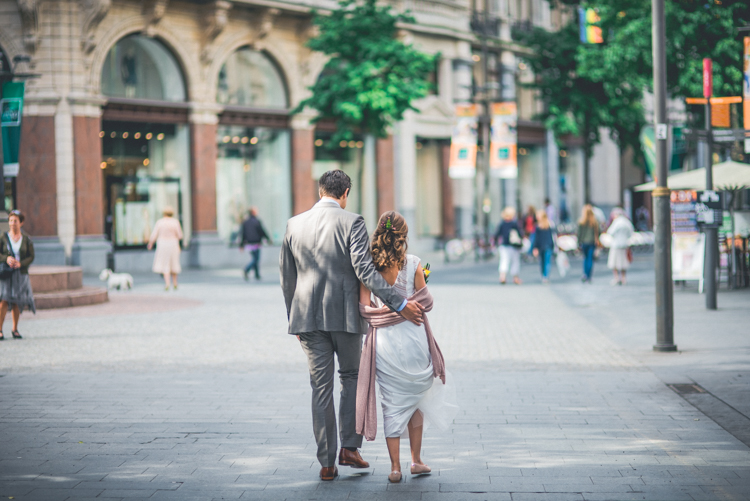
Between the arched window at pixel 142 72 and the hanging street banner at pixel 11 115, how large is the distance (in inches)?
362

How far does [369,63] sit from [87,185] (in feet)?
26.7

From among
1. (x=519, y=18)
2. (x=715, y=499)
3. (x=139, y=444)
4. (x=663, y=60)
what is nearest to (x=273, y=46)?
(x=519, y=18)

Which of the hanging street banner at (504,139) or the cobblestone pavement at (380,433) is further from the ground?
the hanging street banner at (504,139)

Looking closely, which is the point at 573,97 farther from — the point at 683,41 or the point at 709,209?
the point at 709,209

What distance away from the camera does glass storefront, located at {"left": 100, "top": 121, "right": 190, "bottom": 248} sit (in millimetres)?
24938

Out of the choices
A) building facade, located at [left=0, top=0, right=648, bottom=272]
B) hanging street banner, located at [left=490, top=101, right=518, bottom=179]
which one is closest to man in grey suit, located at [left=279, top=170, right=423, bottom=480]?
building facade, located at [left=0, top=0, right=648, bottom=272]

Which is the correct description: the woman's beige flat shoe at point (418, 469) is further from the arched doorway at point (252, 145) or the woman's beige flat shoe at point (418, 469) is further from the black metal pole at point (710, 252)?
the arched doorway at point (252, 145)

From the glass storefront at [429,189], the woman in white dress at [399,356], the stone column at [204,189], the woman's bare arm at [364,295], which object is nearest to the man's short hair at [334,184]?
the woman in white dress at [399,356]

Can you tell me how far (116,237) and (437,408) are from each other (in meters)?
21.2

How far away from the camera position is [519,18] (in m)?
38.7

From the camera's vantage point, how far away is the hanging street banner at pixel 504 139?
29.3m

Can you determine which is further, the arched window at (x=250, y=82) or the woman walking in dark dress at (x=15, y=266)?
the arched window at (x=250, y=82)

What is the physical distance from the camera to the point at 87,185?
23969mm

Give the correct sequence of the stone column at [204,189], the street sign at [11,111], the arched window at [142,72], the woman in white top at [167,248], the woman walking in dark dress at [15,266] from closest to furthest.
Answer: the woman walking in dark dress at [15,266] → the street sign at [11,111] → the woman in white top at [167,248] → the arched window at [142,72] → the stone column at [204,189]
